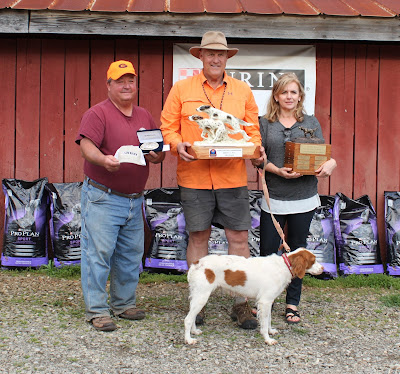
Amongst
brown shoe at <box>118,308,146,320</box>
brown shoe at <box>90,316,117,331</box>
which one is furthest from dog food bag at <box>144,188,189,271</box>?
brown shoe at <box>90,316,117,331</box>

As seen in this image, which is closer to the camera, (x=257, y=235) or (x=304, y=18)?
(x=304, y=18)

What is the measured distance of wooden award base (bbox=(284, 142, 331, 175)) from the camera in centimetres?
384

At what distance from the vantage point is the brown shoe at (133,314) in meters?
4.13

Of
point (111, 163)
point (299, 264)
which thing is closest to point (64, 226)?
point (111, 163)

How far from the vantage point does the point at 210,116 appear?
3785mm

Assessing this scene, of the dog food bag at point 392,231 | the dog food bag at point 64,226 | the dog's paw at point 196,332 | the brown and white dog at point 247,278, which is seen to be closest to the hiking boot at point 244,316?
the brown and white dog at point 247,278

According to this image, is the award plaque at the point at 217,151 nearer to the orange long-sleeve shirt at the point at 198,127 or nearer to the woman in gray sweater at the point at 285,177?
the orange long-sleeve shirt at the point at 198,127

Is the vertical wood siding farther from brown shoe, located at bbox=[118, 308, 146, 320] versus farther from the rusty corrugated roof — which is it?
brown shoe, located at bbox=[118, 308, 146, 320]

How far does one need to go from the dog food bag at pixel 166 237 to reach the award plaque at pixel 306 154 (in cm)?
189

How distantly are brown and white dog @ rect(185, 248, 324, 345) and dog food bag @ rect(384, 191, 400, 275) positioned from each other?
7.14 ft

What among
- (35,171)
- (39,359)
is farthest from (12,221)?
(39,359)

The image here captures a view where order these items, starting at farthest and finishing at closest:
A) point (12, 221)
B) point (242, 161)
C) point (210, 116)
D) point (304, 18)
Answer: point (12, 221) < point (304, 18) < point (242, 161) < point (210, 116)

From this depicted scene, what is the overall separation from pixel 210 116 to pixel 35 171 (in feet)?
9.20

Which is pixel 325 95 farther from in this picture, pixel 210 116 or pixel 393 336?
pixel 393 336
